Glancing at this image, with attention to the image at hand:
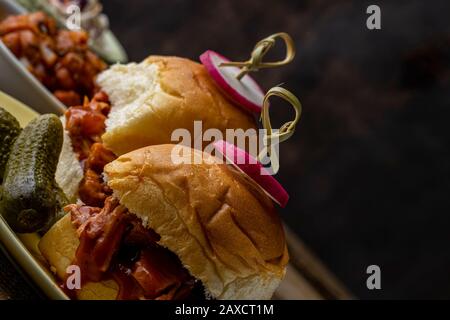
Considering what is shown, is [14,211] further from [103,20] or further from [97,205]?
[103,20]

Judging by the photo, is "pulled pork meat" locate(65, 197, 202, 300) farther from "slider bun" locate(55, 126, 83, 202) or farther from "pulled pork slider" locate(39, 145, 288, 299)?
"slider bun" locate(55, 126, 83, 202)

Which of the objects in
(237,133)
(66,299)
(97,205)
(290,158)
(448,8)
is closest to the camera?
(66,299)

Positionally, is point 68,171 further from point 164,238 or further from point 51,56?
point 51,56

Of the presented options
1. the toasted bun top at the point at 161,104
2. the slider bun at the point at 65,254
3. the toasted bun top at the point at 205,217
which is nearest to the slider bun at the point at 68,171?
the toasted bun top at the point at 161,104

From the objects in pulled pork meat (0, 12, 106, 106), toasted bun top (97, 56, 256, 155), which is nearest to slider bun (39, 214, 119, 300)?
toasted bun top (97, 56, 256, 155)

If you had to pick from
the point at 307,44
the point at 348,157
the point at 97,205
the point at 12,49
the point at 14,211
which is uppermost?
the point at 12,49

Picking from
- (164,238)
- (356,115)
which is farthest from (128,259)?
(356,115)
